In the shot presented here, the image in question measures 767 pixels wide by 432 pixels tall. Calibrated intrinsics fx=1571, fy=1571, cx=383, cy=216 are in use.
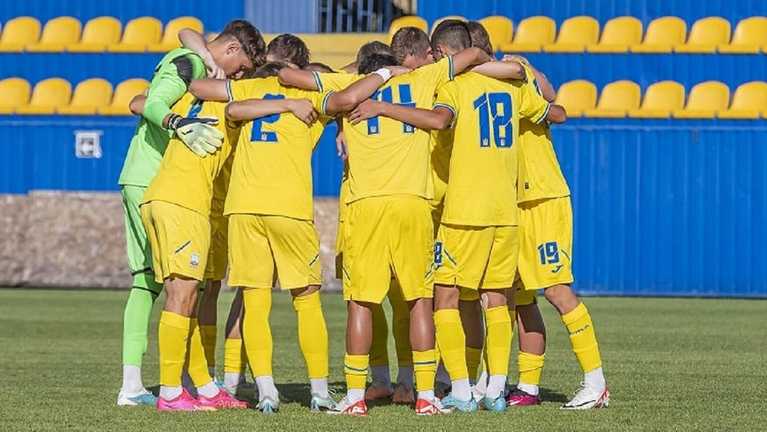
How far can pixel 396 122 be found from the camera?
803 centimetres

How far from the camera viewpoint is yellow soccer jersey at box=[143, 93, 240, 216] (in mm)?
8109

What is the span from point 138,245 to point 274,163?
107cm

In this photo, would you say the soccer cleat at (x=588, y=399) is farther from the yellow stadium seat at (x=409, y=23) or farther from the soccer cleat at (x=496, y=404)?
the yellow stadium seat at (x=409, y=23)

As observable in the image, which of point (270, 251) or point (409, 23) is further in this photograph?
point (409, 23)

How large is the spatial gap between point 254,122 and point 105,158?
44.3 feet

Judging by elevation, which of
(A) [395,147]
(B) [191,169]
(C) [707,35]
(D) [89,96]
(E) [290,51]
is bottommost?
(B) [191,169]

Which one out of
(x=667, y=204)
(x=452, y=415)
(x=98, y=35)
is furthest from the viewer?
(x=98, y=35)

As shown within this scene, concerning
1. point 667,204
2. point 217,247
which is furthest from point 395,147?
point 667,204

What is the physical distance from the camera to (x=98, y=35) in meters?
23.7

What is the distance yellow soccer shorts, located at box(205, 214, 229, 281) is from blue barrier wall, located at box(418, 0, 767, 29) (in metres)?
14.2

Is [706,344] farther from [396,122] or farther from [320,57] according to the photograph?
[320,57]

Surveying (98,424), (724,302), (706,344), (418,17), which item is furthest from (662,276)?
(98,424)

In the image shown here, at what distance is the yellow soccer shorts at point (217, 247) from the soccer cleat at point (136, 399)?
0.73m

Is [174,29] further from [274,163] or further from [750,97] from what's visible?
[274,163]
